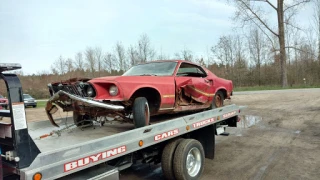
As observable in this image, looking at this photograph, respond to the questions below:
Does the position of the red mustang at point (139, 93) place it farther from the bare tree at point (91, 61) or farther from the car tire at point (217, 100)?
the bare tree at point (91, 61)

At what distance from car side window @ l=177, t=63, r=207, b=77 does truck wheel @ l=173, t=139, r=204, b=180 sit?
5.42 ft

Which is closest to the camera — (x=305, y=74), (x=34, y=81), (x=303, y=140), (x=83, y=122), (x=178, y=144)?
(x=178, y=144)

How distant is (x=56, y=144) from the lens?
362 cm

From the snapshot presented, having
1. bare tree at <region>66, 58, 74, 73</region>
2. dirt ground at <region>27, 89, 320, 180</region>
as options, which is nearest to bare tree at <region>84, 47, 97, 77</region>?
bare tree at <region>66, 58, 74, 73</region>

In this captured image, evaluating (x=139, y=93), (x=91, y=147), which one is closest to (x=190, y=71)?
(x=139, y=93)

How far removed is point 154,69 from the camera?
565 centimetres

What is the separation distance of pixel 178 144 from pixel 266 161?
2.34 metres

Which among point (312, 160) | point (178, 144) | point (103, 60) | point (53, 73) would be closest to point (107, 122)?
point (178, 144)

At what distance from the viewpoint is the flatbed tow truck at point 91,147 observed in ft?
8.34

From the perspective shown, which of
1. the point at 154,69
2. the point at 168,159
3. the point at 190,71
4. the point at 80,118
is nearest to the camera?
the point at 168,159

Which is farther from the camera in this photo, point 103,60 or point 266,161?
point 103,60

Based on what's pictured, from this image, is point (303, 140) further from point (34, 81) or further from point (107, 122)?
point (34, 81)

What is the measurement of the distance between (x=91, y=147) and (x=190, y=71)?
3767mm

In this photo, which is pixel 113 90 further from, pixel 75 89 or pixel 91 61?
pixel 91 61
